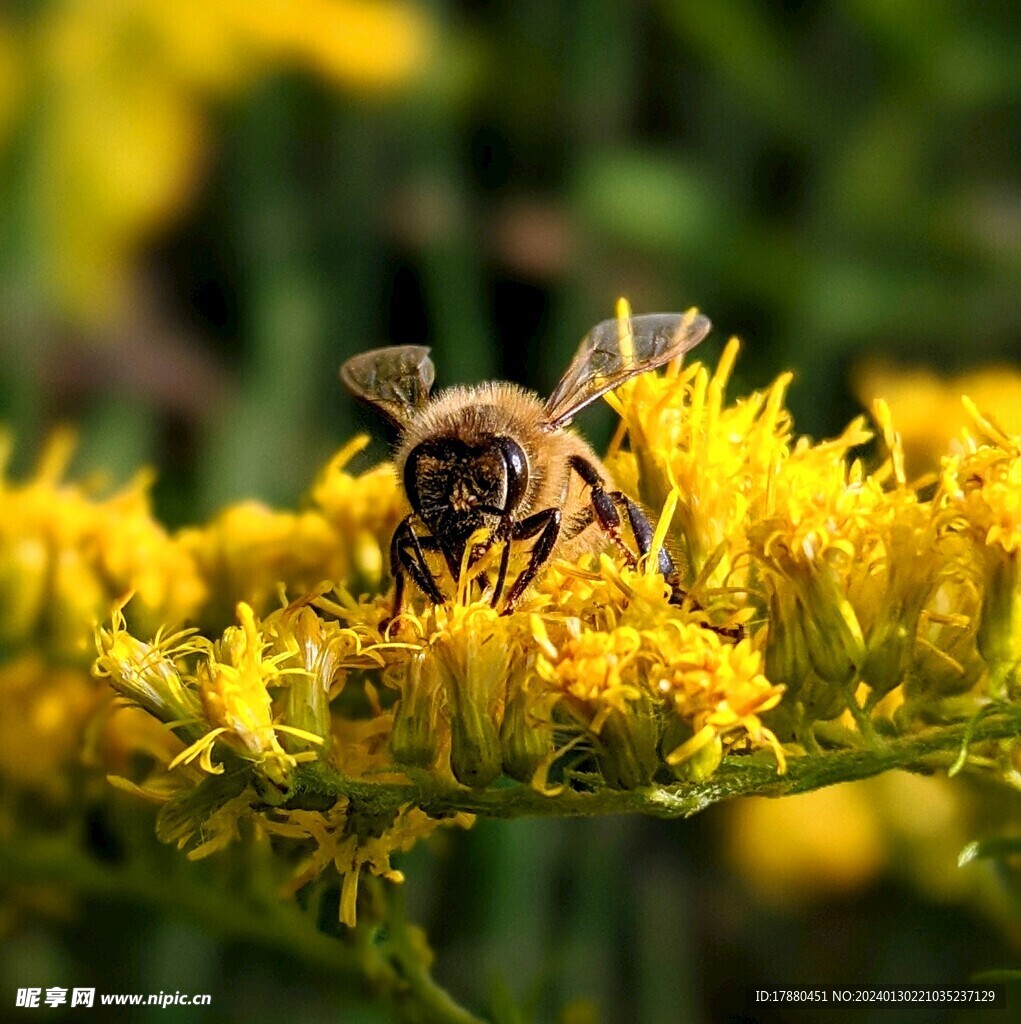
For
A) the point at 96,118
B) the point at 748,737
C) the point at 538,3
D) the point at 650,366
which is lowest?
the point at 748,737

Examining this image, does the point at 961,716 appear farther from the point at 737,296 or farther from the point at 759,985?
the point at 737,296

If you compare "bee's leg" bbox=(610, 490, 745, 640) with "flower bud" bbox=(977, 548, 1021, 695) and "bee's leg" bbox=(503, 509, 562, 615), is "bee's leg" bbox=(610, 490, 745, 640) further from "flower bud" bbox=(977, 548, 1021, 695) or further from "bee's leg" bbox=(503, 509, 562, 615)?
"flower bud" bbox=(977, 548, 1021, 695)

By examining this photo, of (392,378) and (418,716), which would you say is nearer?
(418,716)

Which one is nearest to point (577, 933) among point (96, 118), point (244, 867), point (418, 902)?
point (418, 902)

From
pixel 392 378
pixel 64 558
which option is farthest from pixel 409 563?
pixel 64 558

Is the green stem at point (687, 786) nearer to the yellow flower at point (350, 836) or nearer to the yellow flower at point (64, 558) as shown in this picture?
the yellow flower at point (350, 836)

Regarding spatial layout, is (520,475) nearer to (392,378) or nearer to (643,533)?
(643,533)

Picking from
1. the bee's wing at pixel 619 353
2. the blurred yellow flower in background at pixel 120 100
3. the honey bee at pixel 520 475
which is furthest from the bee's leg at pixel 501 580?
the blurred yellow flower in background at pixel 120 100
